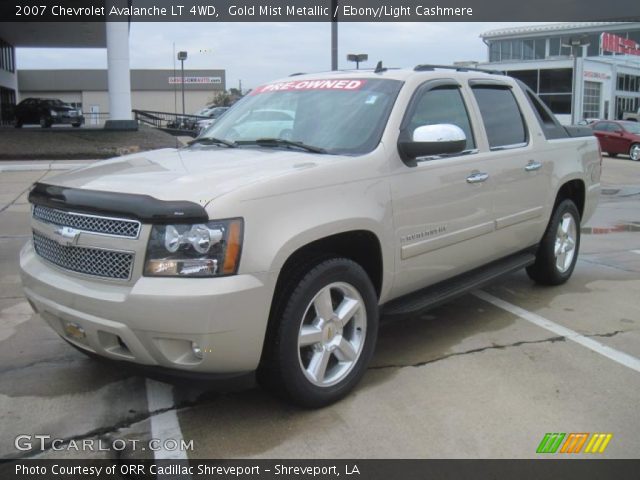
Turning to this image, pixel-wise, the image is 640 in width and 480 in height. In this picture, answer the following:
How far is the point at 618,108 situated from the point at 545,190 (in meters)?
54.0

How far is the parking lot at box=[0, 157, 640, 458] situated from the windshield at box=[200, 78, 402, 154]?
1505mm

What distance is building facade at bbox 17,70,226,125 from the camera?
6531 centimetres

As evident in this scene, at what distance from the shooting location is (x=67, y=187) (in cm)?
337

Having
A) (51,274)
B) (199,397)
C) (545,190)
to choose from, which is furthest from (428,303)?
(51,274)

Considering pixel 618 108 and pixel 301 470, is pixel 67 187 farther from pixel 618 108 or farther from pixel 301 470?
pixel 618 108

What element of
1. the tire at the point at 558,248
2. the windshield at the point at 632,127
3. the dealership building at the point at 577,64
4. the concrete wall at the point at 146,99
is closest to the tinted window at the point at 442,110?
the tire at the point at 558,248

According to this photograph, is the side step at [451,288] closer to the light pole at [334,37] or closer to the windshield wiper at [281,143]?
the windshield wiper at [281,143]

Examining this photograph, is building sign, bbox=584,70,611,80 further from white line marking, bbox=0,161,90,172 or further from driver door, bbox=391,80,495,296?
driver door, bbox=391,80,495,296

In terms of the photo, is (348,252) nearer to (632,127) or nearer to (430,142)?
(430,142)

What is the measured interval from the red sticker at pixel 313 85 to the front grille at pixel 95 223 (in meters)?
1.96

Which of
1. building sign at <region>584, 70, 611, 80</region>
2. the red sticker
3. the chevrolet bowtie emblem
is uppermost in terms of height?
building sign at <region>584, 70, 611, 80</region>

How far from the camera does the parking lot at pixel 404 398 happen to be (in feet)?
10.4

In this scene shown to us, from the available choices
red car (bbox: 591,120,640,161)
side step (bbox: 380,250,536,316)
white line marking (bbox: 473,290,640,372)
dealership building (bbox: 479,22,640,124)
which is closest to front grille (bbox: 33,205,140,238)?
side step (bbox: 380,250,536,316)

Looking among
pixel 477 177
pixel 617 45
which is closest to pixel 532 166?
pixel 477 177
